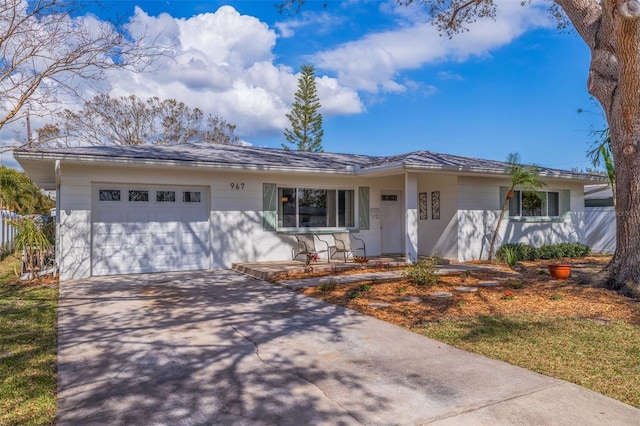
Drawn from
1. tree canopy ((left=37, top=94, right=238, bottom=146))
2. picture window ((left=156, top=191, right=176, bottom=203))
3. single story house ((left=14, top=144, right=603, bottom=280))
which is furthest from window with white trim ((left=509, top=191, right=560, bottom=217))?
tree canopy ((left=37, top=94, right=238, bottom=146))

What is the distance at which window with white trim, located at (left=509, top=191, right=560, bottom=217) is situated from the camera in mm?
13977

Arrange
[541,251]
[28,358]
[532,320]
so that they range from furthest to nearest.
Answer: [541,251] < [532,320] < [28,358]

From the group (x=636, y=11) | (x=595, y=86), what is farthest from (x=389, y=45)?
(x=636, y=11)

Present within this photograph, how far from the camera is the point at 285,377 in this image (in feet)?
13.0

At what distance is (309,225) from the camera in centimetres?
1244

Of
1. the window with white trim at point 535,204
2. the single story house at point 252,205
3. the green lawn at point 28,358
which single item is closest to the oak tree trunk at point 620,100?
the single story house at point 252,205

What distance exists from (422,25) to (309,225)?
6681mm

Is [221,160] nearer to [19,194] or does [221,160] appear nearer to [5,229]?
[5,229]

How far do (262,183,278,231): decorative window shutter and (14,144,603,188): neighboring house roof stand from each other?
695 mm

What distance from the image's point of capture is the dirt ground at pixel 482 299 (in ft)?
20.8

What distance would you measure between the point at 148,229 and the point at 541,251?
11.1 m

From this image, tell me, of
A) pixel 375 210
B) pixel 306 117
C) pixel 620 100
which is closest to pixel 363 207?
pixel 375 210

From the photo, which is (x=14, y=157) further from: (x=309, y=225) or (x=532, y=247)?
(x=532, y=247)

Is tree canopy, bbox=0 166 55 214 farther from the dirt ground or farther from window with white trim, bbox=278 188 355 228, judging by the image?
the dirt ground
